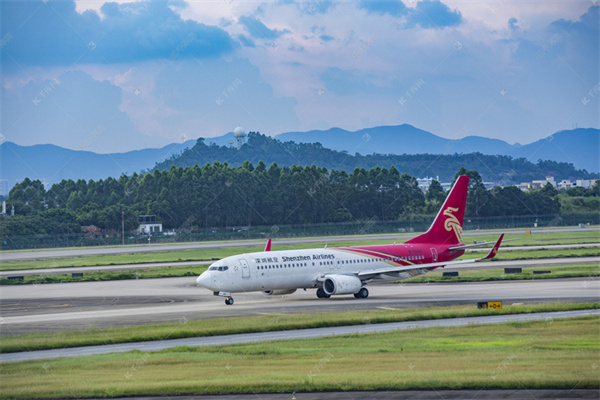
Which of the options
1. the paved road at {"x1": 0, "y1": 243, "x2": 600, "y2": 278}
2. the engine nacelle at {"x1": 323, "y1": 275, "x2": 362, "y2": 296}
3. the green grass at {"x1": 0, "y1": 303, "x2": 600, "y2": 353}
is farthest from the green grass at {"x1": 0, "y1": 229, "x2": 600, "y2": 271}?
the green grass at {"x1": 0, "y1": 303, "x2": 600, "y2": 353}

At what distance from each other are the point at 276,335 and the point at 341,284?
57.9 feet

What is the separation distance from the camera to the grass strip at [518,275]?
66375 mm

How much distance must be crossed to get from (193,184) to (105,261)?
8059 centimetres

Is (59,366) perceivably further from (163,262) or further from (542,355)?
(163,262)

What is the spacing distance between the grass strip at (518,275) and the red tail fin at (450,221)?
19.3 feet

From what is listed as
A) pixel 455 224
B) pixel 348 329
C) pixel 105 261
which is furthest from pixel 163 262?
pixel 348 329

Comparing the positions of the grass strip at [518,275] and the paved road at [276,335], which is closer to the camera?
the paved road at [276,335]

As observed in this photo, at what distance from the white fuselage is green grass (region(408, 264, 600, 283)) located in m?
10.4

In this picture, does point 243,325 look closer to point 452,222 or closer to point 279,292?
point 279,292

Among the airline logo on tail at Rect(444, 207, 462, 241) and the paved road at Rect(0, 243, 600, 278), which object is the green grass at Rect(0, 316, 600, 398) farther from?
the paved road at Rect(0, 243, 600, 278)

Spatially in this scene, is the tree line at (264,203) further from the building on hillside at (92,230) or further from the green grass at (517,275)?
the green grass at (517,275)

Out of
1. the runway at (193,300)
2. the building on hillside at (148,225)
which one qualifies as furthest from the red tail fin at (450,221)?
the building on hillside at (148,225)

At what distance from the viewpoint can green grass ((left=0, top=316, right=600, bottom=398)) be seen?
25516 mm

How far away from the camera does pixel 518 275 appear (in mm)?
67562
